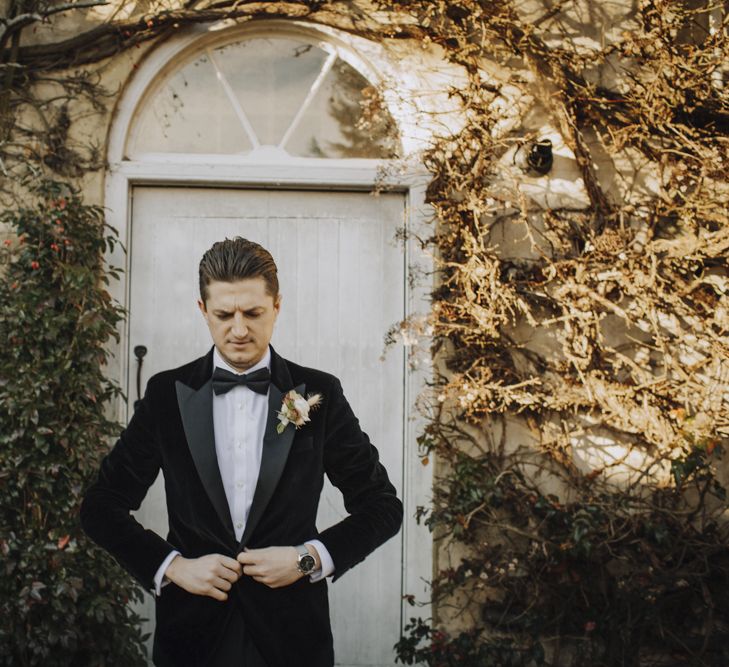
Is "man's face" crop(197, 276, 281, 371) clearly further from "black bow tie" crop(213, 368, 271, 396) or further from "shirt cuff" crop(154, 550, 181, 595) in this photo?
"shirt cuff" crop(154, 550, 181, 595)

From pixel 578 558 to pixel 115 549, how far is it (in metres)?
2.93

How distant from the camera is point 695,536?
14.1 feet

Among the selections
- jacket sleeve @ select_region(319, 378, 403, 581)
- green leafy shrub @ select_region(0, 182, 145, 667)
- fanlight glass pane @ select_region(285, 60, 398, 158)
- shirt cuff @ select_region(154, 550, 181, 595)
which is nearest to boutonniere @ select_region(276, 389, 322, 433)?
jacket sleeve @ select_region(319, 378, 403, 581)

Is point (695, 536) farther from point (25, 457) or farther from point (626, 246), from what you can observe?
point (25, 457)

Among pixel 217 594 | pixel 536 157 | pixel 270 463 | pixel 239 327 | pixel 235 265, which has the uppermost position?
pixel 536 157

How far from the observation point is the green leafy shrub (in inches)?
154

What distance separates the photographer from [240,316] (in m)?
2.09

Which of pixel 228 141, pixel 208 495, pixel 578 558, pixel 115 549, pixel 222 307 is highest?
pixel 228 141

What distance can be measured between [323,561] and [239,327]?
590mm

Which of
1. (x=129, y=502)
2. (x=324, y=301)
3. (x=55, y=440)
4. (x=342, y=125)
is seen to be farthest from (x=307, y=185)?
(x=129, y=502)

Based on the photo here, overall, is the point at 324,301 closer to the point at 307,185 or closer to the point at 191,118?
the point at 307,185

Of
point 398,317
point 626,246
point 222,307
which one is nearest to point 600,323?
point 626,246

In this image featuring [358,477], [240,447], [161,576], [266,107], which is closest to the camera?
[161,576]

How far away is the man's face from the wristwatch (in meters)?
0.48
